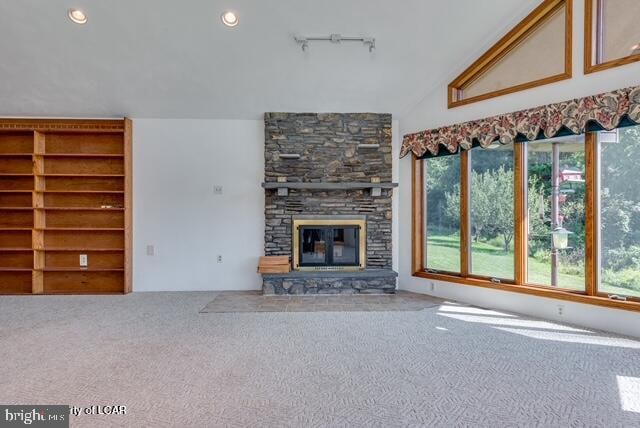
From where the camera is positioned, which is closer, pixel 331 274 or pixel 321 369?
pixel 321 369

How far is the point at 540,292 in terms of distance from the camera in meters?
3.83

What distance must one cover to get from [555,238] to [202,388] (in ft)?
12.9

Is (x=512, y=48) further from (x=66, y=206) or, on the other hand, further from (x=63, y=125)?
(x=66, y=206)

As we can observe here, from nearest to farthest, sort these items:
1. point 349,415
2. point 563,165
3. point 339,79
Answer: point 349,415 < point 563,165 < point 339,79

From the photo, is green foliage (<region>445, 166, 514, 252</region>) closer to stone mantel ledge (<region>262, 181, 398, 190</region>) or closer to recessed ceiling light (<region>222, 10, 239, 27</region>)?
stone mantel ledge (<region>262, 181, 398, 190</region>)

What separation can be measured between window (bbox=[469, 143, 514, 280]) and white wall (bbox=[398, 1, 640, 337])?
35 cm

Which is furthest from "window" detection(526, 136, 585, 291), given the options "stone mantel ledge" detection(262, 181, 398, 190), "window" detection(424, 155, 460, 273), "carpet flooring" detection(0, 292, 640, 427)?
"stone mantel ledge" detection(262, 181, 398, 190)

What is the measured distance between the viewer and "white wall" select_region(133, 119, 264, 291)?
200 inches

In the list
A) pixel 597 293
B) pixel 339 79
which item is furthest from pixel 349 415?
pixel 339 79

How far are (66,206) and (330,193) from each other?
13.0 feet

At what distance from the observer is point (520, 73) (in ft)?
13.3

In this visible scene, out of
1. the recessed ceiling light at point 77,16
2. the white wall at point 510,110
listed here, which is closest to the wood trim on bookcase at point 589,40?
the white wall at point 510,110

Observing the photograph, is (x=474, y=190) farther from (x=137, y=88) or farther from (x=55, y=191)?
(x=55, y=191)

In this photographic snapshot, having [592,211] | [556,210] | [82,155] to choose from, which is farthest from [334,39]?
[82,155]
